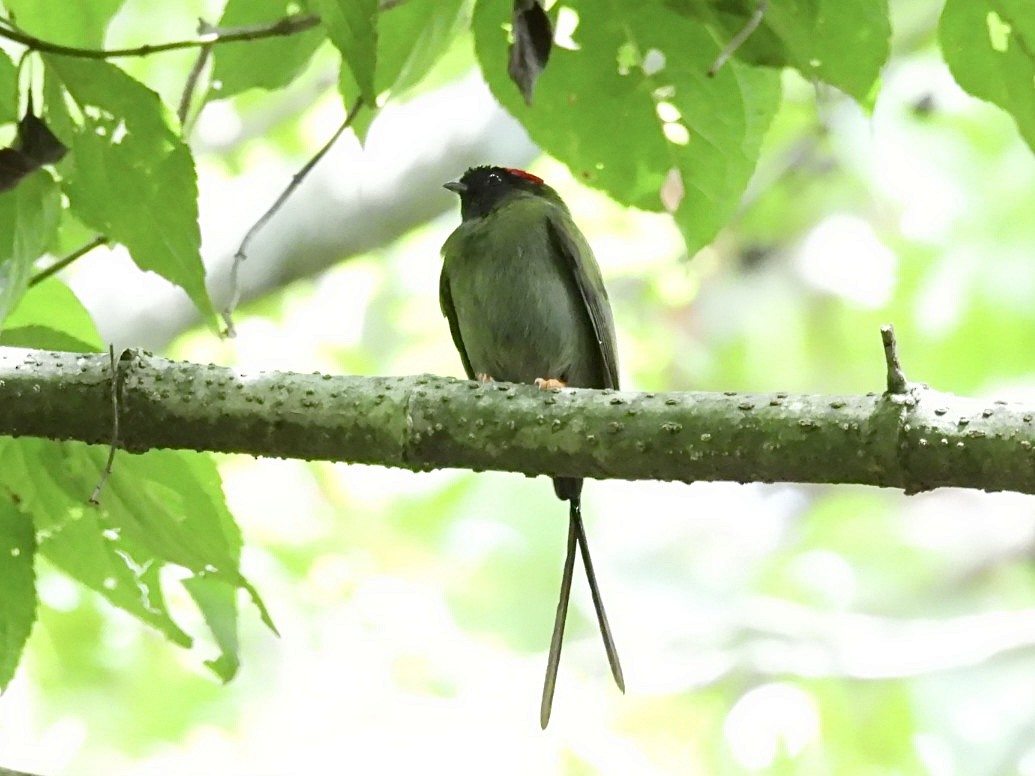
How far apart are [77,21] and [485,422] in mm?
837

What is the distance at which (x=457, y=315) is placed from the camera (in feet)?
12.6

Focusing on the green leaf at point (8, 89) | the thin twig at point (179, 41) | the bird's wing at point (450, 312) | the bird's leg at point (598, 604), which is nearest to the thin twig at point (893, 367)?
the thin twig at point (179, 41)

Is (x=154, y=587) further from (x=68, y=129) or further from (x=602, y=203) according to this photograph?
(x=602, y=203)

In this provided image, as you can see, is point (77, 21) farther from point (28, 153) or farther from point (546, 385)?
point (546, 385)

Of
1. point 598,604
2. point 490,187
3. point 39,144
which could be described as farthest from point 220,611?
point 490,187

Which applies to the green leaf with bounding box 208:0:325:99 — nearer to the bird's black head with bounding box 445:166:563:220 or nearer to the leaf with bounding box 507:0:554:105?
the leaf with bounding box 507:0:554:105

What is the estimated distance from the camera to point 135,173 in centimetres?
170

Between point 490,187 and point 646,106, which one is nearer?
point 646,106

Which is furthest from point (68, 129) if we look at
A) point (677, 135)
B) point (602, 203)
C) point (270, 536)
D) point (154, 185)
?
point (602, 203)

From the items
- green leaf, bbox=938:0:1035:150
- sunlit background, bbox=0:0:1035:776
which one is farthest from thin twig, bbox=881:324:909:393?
sunlit background, bbox=0:0:1035:776

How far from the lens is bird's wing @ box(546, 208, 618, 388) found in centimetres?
363

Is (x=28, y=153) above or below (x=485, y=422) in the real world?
above

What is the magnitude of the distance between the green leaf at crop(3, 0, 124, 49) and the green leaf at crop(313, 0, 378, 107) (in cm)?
46

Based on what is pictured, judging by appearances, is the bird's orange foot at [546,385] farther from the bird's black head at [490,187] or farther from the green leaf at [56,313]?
the bird's black head at [490,187]
